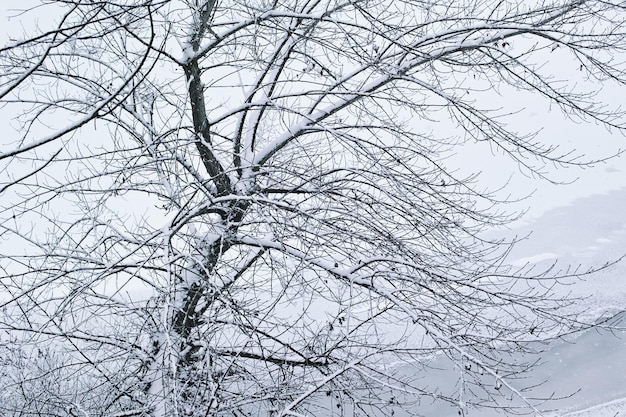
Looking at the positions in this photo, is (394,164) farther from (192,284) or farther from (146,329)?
(146,329)

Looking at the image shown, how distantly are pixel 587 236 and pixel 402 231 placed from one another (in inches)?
790

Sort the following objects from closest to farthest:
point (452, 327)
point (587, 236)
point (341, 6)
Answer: point (452, 327) → point (341, 6) → point (587, 236)

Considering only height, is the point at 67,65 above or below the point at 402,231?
above

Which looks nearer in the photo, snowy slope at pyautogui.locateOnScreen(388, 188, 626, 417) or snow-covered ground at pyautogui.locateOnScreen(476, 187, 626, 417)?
snowy slope at pyautogui.locateOnScreen(388, 188, 626, 417)

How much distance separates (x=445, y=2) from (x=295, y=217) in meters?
2.30

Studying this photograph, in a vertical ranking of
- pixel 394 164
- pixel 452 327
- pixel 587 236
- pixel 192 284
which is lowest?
pixel 452 327

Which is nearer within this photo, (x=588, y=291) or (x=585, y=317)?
(x=585, y=317)

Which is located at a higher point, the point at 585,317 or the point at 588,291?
the point at 588,291

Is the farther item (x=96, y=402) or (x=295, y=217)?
(x=96, y=402)

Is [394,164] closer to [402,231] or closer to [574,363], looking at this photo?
[402,231]

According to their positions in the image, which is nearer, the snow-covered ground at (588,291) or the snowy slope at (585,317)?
the snowy slope at (585,317)

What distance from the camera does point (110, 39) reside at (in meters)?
6.04

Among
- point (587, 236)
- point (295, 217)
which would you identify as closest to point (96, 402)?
point (295, 217)

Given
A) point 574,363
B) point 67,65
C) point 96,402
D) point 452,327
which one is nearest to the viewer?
point 452,327
